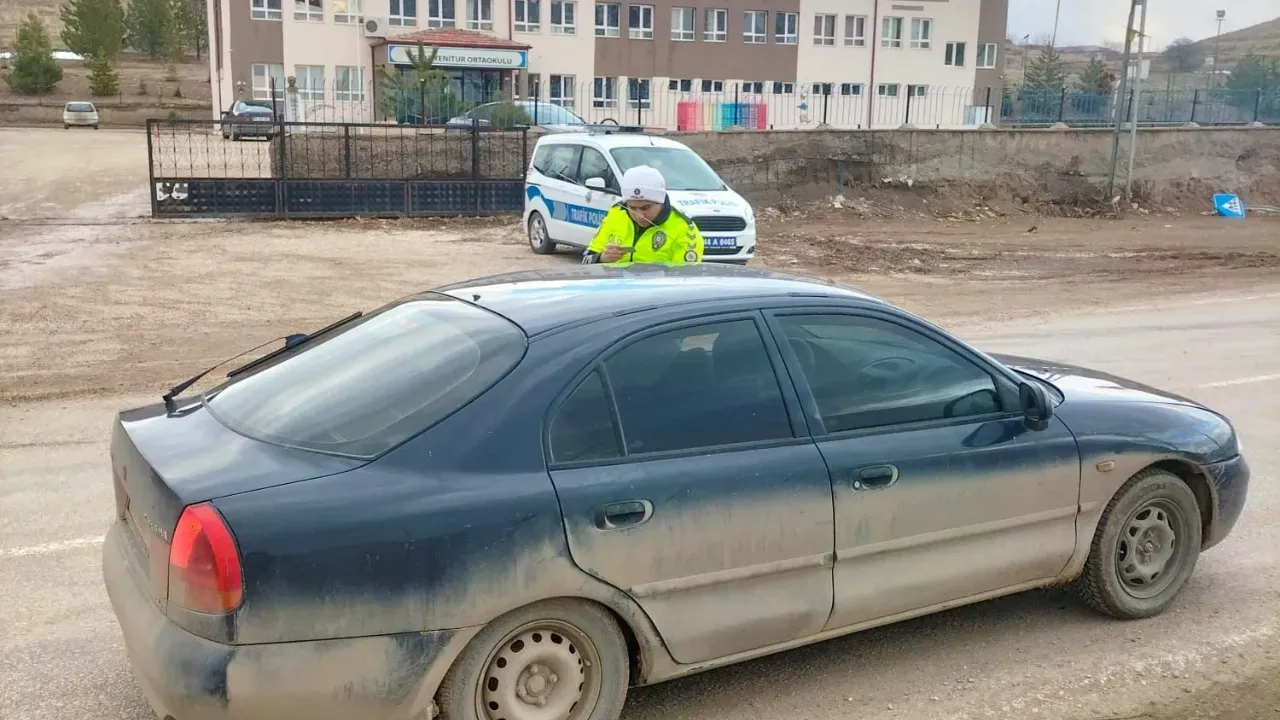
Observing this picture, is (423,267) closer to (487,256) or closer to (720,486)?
(487,256)

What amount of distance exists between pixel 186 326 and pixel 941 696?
9413 mm

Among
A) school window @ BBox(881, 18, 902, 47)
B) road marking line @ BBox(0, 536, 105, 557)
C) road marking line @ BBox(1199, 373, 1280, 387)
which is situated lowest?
road marking line @ BBox(0, 536, 105, 557)

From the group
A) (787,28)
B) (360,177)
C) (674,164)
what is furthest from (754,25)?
(674,164)

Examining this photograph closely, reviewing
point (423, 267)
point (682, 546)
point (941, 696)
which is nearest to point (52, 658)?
point (682, 546)

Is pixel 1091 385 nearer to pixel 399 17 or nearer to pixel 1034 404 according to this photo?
pixel 1034 404

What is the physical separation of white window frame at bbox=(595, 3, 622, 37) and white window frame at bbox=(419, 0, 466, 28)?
263 inches

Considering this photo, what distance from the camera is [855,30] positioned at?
62.0 meters

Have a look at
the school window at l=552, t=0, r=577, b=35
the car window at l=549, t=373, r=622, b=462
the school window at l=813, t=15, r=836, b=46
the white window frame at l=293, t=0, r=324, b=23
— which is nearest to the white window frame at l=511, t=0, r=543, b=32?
the school window at l=552, t=0, r=577, b=35

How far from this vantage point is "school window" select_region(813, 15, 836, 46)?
60906 mm

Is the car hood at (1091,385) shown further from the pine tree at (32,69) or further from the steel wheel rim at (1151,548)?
the pine tree at (32,69)

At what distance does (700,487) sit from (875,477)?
69cm

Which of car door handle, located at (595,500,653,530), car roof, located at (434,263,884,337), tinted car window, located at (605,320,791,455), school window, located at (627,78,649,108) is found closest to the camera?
car door handle, located at (595,500,653,530)

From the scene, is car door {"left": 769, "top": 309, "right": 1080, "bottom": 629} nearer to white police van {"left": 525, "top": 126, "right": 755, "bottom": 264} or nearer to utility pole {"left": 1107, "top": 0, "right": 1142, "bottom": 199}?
white police van {"left": 525, "top": 126, "right": 755, "bottom": 264}

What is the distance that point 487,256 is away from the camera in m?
17.3
